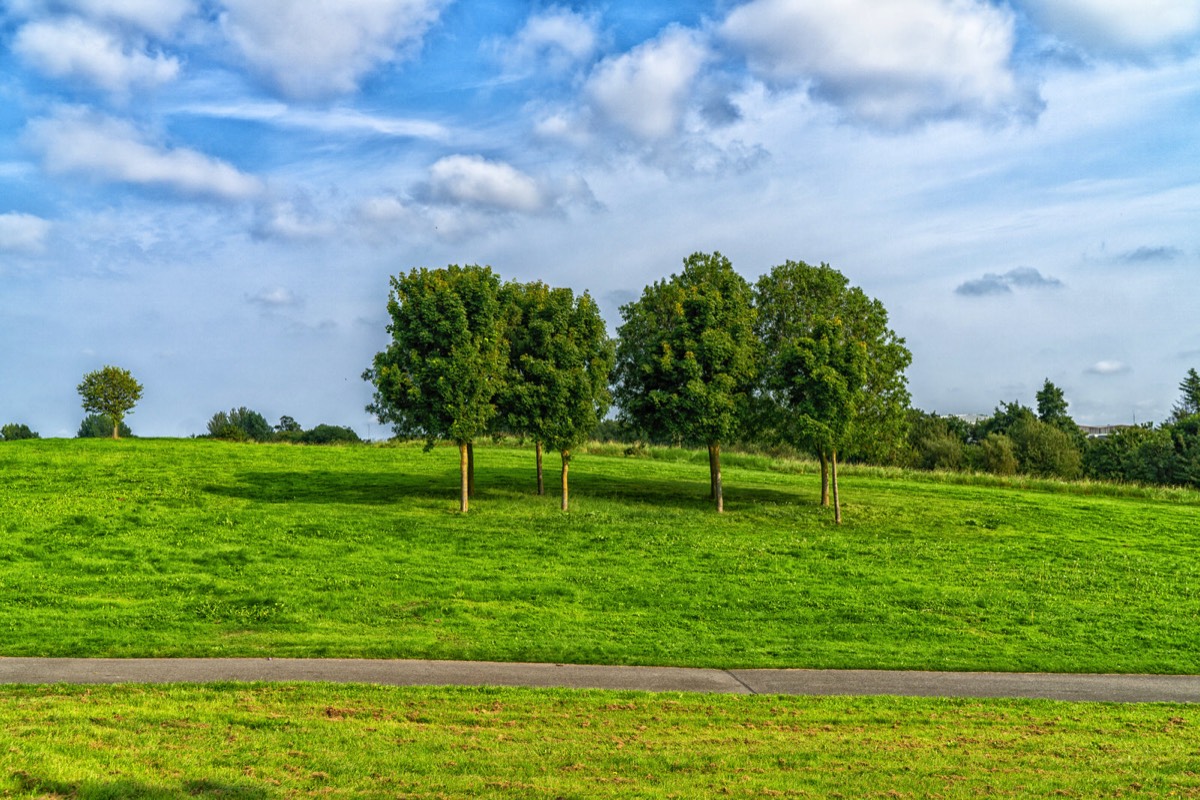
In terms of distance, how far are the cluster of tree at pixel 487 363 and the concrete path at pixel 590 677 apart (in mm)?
18623

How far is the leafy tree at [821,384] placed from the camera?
38812 millimetres

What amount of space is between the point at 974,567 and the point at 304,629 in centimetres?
2399

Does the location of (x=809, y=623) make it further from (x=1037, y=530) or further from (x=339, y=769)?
(x=1037, y=530)

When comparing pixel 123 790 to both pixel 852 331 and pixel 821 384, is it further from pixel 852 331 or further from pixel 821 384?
pixel 852 331

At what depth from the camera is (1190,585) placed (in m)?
31.6

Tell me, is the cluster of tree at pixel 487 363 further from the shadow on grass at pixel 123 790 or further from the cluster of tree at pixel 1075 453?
the cluster of tree at pixel 1075 453

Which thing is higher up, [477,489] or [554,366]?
[554,366]

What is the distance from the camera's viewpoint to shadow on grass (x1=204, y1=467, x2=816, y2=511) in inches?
1634

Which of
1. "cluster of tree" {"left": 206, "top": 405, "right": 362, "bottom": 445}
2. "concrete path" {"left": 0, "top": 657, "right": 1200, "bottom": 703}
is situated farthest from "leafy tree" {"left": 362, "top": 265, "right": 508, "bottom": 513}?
"cluster of tree" {"left": 206, "top": 405, "right": 362, "bottom": 445}

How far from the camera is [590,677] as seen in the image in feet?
60.3

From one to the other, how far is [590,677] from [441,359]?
68.2ft

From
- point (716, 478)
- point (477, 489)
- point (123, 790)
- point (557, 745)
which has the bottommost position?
point (557, 745)

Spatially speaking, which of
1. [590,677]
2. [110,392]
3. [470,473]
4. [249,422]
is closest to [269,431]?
[249,422]

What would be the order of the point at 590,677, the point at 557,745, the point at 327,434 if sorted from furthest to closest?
the point at 327,434 → the point at 590,677 → the point at 557,745
